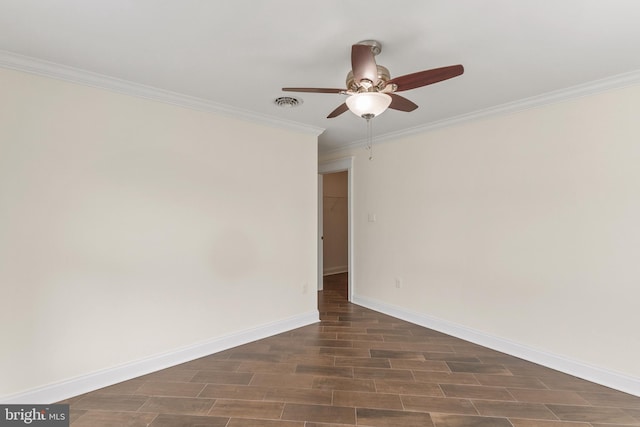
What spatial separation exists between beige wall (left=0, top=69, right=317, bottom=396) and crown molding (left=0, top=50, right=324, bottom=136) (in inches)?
2.0

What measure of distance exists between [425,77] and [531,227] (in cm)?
193

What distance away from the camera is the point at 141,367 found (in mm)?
2445

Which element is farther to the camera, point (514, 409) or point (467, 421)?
point (514, 409)

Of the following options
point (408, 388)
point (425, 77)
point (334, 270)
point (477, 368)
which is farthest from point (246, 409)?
point (334, 270)

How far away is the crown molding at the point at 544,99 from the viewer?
223 cm

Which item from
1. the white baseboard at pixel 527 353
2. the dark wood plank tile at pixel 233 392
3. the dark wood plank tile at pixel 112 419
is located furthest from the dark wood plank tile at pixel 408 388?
the dark wood plank tile at pixel 112 419

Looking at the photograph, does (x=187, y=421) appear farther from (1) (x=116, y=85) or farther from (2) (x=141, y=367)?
(1) (x=116, y=85)

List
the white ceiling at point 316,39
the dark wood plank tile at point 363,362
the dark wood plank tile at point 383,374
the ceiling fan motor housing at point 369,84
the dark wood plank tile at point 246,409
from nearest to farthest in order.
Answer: the white ceiling at point 316,39 → the ceiling fan motor housing at point 369,84 → the dark wood plank tile at point 246,409 → the dark wood plank tile at point 383,374 → the dark wood plank tile at point 363,362

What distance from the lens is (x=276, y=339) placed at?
3164 millimetres

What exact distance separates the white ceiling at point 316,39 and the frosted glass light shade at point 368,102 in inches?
13.9

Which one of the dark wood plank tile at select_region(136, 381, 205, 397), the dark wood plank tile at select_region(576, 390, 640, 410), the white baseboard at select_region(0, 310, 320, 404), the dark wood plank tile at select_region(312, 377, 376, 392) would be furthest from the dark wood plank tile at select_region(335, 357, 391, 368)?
the dark wood plank tile at select_region(576, 390, 640, 410)

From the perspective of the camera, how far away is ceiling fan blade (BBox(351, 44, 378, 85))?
59.2 inches

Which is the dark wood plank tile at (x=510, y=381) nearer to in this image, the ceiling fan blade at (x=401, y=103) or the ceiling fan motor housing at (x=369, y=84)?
the ceiling fan blade at (x=401, y=103)

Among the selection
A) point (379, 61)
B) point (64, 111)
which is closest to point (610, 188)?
point (379, 61)
